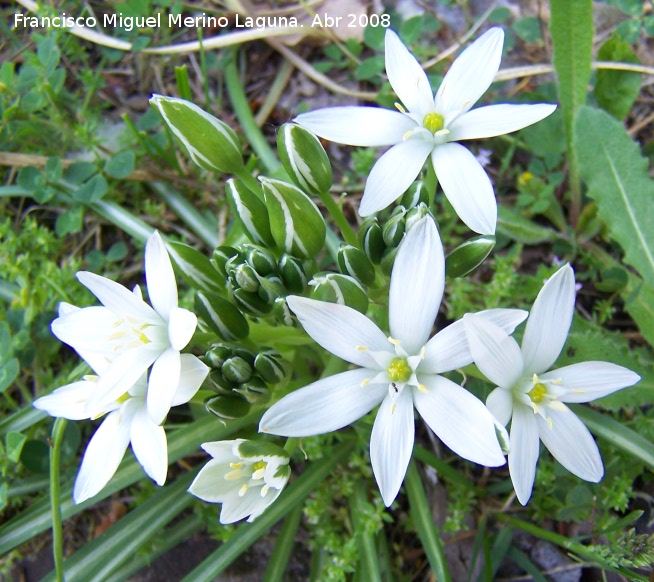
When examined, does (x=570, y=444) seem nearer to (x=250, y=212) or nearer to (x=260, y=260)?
(x=260, y=260)

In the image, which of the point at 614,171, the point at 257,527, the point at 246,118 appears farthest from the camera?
the point at 246,118

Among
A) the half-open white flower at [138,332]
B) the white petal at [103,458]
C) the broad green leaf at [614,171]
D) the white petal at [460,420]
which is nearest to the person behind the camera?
the white petal at [460,420]

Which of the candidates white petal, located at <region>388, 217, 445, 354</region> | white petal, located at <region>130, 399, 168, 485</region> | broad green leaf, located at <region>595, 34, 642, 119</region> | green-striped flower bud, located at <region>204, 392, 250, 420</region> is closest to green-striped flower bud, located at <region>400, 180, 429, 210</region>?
white petal, located at <region>388, 217, 445, 354</region>

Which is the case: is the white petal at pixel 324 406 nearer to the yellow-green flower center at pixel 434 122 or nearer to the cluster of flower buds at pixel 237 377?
the cluster of flower buds at pixel 237 377

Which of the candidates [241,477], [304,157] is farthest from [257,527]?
[304,157]

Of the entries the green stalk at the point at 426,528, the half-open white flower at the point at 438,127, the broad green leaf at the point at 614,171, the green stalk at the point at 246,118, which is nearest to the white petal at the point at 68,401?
the half-open white flower at the point at 438,127

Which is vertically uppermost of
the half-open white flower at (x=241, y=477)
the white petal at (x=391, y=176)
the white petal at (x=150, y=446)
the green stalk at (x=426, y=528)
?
the white petal at (x=391, y=176)
